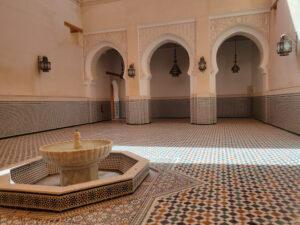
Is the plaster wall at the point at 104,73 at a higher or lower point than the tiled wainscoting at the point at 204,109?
higher

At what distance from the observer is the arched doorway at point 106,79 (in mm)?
6406

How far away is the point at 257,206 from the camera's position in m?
1.29

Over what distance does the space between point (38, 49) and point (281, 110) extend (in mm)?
5244

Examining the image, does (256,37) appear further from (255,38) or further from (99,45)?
(99,45)

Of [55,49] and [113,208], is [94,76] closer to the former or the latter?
[55,49]

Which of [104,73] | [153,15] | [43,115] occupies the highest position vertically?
[153,15]

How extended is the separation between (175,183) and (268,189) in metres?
0.65

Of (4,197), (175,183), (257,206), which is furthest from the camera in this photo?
(175,183)

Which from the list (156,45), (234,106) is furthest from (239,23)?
(234,106)

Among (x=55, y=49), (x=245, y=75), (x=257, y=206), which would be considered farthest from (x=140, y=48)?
(x=257, y=206)

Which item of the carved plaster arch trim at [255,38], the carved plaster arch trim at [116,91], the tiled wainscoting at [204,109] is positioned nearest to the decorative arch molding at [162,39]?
the tiled wainscoting at [204,109]

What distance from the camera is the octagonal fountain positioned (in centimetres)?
134

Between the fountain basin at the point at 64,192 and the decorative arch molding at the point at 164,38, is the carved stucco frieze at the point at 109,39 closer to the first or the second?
the decorative arch molding at the point at 164,38

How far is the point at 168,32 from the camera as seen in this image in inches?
223
